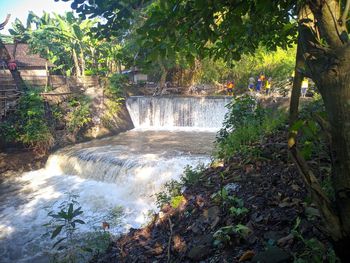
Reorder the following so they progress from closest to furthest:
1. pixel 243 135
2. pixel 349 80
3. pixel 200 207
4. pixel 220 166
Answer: pixel 349 80, pixel 200 207, pixel 220 166, pixel 243 135

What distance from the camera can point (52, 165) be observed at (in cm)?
1372

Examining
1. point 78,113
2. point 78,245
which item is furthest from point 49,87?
point 78,245

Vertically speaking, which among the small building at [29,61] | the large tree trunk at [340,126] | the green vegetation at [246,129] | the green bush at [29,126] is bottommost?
the green bush at [29,126]

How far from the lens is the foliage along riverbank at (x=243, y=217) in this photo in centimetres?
296

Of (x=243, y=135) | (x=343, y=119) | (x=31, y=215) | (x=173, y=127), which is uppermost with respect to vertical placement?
(x=343, y=119)

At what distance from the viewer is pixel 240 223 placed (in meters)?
3.76

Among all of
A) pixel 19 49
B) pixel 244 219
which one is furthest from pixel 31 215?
pixel 19 49

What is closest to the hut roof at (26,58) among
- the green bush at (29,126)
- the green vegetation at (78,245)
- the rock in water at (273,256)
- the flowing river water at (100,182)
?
the green bush at (29,126)

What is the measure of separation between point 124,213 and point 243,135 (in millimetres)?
4009

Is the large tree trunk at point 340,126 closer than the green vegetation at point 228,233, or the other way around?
the large tree trunk at point 340,126

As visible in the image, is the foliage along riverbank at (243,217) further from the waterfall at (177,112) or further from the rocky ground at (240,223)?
the waterfall at (177,112)

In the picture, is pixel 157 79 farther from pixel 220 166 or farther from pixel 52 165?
pixel 220 166

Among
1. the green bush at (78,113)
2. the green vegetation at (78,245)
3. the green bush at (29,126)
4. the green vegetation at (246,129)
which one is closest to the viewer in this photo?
the green vegetation at (78,245)

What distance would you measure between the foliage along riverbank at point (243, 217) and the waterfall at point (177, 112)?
11340mm
